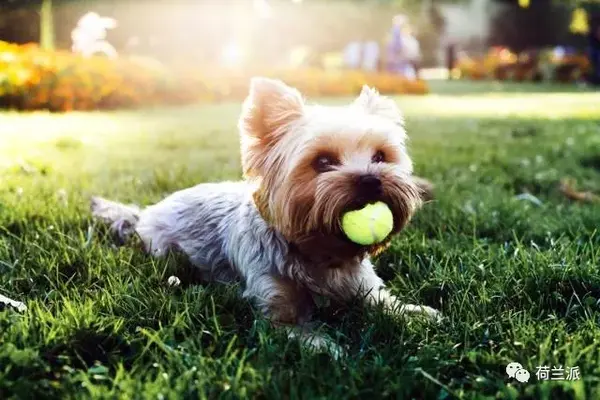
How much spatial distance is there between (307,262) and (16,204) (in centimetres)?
247

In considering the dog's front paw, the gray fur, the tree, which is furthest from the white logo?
the tree

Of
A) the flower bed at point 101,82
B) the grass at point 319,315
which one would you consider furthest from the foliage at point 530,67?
A: the grass at point 319,315

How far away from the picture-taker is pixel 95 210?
4.84 meters

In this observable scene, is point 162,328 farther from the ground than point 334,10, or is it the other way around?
point 334,10

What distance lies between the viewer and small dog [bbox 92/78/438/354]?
3322mm

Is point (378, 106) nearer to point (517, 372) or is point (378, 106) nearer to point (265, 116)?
point (265, 116)

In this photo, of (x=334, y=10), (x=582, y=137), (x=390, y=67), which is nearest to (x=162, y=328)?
(x=582, y=137)

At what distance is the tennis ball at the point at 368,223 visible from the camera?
3230 mm

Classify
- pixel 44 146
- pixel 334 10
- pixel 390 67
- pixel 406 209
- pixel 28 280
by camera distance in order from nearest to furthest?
1. pixel 406 209
2. pixel 28 280
3. pixel 44 146
4. pixel 390 67
5. pixel 334 10

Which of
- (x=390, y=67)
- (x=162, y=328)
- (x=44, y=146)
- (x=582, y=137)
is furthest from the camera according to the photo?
(x=390, y=67)

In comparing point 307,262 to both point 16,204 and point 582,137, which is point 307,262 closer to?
point 16,204

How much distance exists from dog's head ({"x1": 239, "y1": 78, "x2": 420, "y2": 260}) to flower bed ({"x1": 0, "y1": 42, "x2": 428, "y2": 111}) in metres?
10.6

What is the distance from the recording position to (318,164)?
347 centimetres

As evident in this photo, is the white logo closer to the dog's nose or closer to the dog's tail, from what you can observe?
the dog's nose
